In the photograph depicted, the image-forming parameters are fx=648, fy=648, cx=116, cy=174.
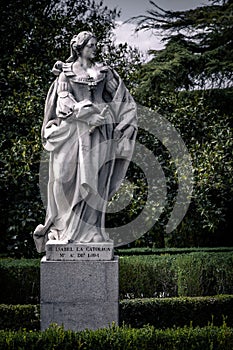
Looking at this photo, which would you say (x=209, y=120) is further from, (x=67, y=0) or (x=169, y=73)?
(x=67, y=0)

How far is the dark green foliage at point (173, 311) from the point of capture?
26.9 feet

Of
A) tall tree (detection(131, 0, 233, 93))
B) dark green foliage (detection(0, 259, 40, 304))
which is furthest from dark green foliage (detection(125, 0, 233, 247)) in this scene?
dark green foliage (detection(0, 259, 40, 304))

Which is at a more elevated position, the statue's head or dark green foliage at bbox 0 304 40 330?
the statue's head

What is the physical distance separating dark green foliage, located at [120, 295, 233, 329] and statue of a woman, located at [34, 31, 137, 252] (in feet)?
6.05

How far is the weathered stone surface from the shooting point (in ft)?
21.5

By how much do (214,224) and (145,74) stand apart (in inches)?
155

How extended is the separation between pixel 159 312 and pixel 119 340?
327cm

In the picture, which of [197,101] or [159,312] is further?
[197,101]

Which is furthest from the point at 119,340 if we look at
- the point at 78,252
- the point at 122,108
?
the point at 122,108

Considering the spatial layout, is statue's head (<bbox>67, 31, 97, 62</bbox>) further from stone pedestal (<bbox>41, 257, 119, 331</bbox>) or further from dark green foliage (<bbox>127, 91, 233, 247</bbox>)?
dark green foliage (<bbox>127, 91, 233, 247</bbox>)

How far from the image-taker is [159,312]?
27.3 ft

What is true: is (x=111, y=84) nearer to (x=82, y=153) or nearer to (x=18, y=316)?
(x=82, y=153)

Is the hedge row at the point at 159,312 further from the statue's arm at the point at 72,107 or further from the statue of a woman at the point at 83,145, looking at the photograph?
the statue's arm at the point at 72,107

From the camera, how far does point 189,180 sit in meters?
14.3
